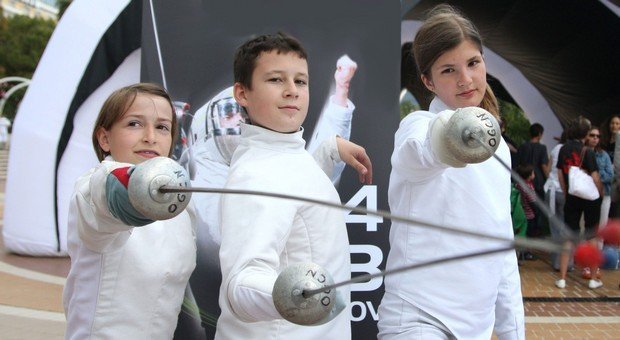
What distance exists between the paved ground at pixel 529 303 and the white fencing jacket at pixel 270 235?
3.19 metres

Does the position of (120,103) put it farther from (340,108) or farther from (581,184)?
(581,184)

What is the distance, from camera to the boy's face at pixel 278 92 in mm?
1720

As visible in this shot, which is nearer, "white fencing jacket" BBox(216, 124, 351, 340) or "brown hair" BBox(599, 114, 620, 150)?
"white fencing jacket" BBox(216, 124, 351, 340)

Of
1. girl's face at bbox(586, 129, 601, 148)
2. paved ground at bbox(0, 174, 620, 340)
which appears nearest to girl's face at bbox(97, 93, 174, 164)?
paved ground at bbox(0, 174, 620, 340)

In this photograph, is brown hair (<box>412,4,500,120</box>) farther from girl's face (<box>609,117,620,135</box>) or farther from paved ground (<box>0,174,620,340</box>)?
girl's face (<box>609,117,620,135</box>)

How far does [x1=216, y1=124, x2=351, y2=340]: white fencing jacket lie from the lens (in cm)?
138

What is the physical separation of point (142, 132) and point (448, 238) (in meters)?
0.94

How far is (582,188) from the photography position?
5637 mm

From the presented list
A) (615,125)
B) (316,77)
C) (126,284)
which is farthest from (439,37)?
(615,125)

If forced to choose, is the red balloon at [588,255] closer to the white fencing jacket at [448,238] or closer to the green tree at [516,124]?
the white fencing jacket at [448,238]

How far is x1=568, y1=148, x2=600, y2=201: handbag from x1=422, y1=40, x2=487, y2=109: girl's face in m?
4.15

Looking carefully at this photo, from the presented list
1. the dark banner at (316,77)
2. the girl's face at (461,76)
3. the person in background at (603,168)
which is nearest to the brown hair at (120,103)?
the dark banner at (316,77)

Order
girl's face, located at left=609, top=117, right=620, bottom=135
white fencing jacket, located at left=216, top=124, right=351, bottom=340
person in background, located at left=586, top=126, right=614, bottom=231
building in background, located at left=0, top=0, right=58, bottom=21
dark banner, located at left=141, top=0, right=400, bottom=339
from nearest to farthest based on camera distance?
white fencing jacket, located at left=216, top=124, right=351, bottom=340
dark banner, located at left=141, top=0, right=400, bottom=339
person in background, located at left=586, top=126, right=614, bottom=231
girl's face, located at left=609, top=117, right=620, bottom=135
building in background, located at left=0, top=0, right=58, bottom=21

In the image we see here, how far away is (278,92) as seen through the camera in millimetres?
1719
